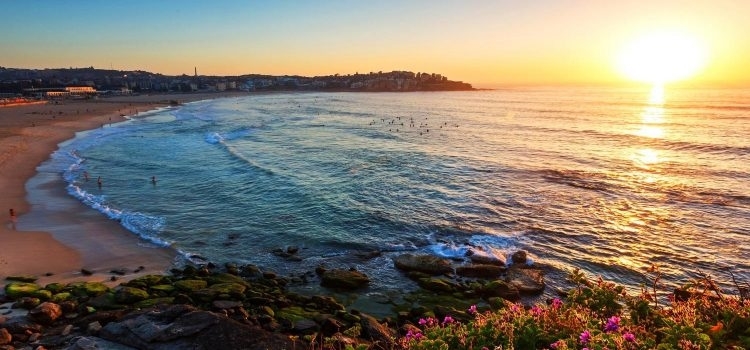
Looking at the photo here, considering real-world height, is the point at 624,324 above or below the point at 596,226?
above

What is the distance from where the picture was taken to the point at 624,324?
7.33 meters

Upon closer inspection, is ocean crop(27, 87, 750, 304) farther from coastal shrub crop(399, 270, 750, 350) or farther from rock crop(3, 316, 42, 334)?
coastal shrub crop(399, 270, 750, 350)

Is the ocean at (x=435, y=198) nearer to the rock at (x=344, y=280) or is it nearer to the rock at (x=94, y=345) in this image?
the rock at (x=344, y=280)

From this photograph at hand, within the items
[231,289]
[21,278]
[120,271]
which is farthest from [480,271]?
[21,278]

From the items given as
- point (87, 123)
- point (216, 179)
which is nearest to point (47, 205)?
point (216, 179)

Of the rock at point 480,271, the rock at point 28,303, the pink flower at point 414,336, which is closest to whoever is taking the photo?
the pink flower at point 414,336

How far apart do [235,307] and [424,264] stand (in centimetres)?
761

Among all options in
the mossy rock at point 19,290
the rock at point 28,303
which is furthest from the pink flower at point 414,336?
the mossy rock at point 19,290

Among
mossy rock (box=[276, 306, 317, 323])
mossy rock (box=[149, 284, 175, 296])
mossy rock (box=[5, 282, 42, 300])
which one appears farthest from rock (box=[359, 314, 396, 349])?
mossy rock (box=[5, 282, 42, 300])

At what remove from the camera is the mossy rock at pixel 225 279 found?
1677 centimetres

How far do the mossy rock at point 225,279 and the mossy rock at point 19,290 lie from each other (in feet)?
17.6

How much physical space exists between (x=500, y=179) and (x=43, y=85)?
202155 mm

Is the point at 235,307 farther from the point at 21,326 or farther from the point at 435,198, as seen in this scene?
the point at 435,198

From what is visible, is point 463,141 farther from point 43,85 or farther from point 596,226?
point 43,85
